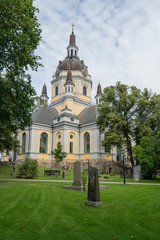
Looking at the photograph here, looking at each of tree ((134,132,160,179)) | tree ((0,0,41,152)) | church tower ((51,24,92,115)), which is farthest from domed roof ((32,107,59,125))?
tree ((0,0,41,152))

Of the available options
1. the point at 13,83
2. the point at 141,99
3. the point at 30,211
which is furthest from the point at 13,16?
the point at 141,99

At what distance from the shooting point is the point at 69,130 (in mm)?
41719

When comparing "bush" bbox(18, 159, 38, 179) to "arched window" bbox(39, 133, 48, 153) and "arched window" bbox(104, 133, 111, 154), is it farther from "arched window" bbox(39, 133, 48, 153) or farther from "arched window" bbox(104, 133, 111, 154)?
"arched window" bbox(39, 133, 48, 153)

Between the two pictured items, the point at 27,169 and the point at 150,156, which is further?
the point at 27,169

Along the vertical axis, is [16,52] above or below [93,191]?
above

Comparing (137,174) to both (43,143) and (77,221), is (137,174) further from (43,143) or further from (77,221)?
(43,143)

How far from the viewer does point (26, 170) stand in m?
22.7

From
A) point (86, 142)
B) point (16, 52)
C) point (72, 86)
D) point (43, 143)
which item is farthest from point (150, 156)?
point (72, 86)

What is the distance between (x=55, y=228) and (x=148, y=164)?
61.6 ft

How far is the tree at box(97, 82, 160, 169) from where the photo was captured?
3086 cm

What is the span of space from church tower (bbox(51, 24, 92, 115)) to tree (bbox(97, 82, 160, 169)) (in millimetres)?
14434

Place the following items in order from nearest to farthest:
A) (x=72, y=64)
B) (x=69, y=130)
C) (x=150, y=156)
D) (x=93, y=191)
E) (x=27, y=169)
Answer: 1. (x=93, y=191)
2. (x=150, y=156)
3. (x=27, y=169)
4. (x=69, y=130)
5. (x=72, y=64)

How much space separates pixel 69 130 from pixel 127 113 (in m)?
13.4

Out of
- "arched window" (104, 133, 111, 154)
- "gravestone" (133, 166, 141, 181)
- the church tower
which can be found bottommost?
"gravestone" (133, 166, 141, 181)
